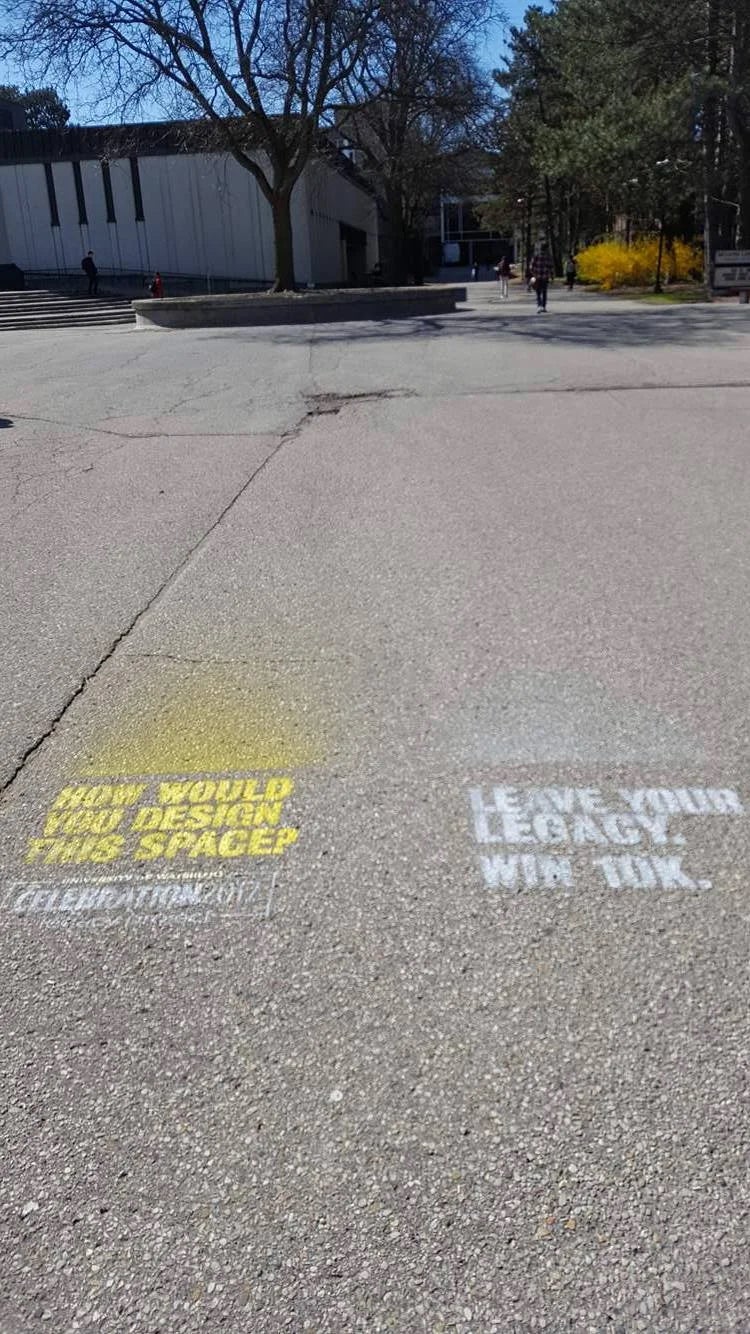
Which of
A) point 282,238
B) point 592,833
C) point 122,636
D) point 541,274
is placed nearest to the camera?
point 592,833

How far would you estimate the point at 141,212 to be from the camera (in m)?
49.8

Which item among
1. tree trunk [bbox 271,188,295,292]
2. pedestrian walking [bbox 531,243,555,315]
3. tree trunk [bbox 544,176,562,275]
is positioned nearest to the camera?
pedestrian walking [bbox 531,243,555,315]

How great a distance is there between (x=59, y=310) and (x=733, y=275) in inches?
960

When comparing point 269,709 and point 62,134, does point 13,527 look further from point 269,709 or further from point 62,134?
point 62,134

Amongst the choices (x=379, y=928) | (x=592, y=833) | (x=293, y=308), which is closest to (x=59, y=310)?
(x=293, y=308)

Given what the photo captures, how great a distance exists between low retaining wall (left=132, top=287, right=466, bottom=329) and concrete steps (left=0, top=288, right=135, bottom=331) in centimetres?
826

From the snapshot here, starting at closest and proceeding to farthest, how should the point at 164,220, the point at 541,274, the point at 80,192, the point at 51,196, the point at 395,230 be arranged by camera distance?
the point at 541,274
the point at 164,220
the point at 80,192
the point at 51,196
the point at 395,230

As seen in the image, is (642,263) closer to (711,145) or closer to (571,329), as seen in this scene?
(711,145)

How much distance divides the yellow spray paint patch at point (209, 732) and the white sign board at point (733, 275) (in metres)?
32.7

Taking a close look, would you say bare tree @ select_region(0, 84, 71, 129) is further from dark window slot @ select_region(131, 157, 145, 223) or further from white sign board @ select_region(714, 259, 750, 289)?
white sign board @ select_region(714, 259, 750, 289)

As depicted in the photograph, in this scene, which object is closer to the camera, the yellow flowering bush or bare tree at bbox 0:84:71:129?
bare tree at bbox 0:84:71:129

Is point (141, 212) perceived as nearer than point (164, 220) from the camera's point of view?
No

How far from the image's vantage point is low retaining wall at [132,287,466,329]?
90.1ft

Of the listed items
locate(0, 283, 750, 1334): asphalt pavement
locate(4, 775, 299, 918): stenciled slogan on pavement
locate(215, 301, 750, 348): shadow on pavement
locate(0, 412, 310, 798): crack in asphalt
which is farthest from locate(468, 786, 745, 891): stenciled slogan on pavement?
locate(215, 301, 750, 348): shadow on pavement
